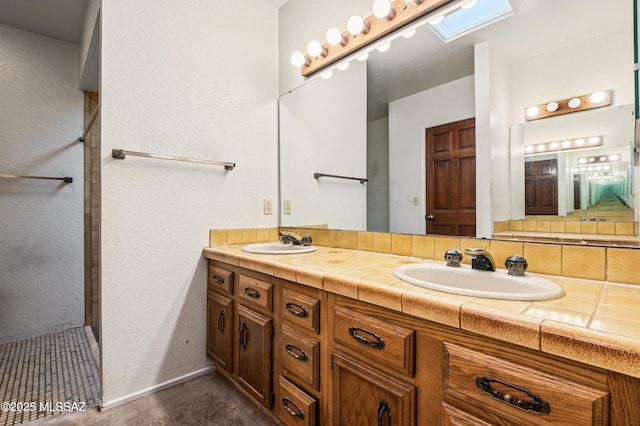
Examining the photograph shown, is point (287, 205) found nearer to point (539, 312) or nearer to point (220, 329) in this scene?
point (220, 329)

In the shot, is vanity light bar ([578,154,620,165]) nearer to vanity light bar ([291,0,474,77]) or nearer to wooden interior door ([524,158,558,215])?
wooden interior door ([524,158,558,215])

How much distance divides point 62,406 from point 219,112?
177cm

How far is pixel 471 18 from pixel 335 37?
2.39ft

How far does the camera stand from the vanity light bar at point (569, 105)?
1012 mm

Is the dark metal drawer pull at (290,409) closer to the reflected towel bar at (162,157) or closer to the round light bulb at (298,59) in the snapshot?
the reflected towel bar at (162,157)

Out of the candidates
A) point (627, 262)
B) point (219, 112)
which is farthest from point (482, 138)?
point (219, 112)

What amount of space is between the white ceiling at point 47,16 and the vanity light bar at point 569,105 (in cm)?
278

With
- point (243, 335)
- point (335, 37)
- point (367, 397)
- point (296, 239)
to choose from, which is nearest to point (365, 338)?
point (367, 397)

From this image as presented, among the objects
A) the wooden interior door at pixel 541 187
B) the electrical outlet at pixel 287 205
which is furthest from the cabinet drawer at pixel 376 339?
the electrical outlet at pixel 287 205

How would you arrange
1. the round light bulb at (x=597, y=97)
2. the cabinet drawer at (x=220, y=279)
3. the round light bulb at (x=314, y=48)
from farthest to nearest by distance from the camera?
the round light bulb at (x=314, y=48) → the cabinet drawer at (x=220, y=279) → the round light bulb at (x=597, y=97)

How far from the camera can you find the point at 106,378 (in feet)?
4.99

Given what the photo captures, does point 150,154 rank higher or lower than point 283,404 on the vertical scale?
higher

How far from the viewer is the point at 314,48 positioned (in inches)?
73.2

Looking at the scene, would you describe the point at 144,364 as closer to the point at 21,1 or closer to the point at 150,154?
the point at 150,154
